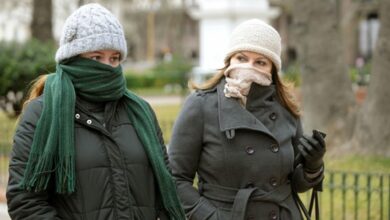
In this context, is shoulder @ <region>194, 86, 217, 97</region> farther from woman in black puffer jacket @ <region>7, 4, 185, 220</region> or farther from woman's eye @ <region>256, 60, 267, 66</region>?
woman in black puffer jacket @ <region>7, 4, 185, 220</region>

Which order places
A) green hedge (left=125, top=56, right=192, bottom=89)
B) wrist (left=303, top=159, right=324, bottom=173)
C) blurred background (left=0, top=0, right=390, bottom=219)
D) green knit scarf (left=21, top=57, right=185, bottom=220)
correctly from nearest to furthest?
green knit scarf (left=21, top=57, right=185, bottom=220), wrist (left=303, top=159, right=324, bottom=173), blurred background (left=0, top=0, right=390, bottom=219), green hedge (left=125, top=56, right=192, bottom=89)

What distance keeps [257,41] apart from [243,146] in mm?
518

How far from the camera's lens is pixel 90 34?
10.6 feet

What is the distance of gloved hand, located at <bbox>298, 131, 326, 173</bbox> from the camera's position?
146 inches

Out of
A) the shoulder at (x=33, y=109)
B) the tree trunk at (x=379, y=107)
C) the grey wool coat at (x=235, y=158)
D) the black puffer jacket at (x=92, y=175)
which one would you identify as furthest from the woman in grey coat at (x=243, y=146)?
the tree trunk at (x=379, y=107)

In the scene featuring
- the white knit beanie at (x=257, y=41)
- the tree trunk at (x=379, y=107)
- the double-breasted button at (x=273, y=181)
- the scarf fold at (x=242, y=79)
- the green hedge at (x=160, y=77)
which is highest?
the white knit beanie at (x=257, y=41)

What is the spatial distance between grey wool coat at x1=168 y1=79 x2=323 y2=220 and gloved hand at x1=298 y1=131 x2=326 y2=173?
0.30ft

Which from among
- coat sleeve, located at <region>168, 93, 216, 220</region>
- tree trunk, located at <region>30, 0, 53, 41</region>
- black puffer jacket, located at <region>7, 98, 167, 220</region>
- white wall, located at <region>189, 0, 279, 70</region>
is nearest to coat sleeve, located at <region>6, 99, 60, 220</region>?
black puffer jacket, located at <region>7, 98, 167, 220</region>

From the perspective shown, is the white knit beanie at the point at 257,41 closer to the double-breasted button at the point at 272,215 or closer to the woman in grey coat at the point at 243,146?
the woman in grey coat at the point at 243,146

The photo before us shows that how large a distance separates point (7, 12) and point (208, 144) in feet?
98.4

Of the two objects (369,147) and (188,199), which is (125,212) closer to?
(188,199)

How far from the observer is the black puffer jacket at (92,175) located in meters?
3.09

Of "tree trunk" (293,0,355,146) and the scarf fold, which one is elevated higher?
the scarf fold

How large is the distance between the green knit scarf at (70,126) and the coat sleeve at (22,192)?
0.03 m
